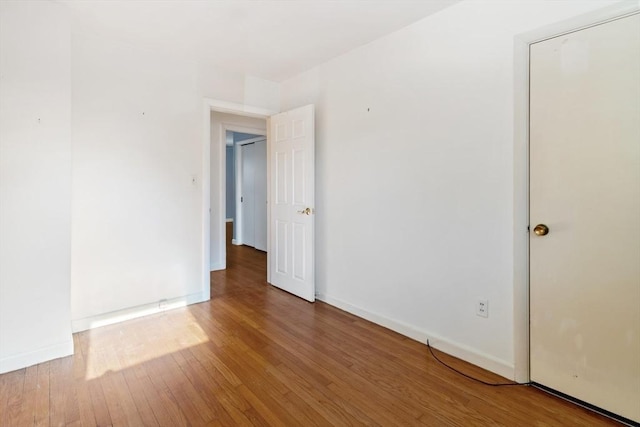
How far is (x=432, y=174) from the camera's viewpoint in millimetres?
2529

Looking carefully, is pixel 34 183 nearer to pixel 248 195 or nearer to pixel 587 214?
pixel 587 214

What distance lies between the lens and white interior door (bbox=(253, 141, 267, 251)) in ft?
20.7

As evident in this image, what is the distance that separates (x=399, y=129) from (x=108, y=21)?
8.38 ft

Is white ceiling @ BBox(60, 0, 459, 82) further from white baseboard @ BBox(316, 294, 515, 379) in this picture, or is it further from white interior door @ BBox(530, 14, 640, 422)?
white baseboard @ BBox(316, 294, 515, 379)

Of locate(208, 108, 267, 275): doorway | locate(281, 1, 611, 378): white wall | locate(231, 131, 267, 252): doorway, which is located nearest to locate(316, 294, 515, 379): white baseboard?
locate(281, 1, 611, 378): white wall

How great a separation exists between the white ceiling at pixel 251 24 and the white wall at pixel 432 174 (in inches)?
8.6

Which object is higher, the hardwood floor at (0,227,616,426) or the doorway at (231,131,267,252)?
the doorway at (231,131,267,252)

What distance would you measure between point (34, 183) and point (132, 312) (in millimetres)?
1445

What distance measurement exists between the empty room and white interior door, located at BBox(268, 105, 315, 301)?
0.06 metres

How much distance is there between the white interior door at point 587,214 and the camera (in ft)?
5.59

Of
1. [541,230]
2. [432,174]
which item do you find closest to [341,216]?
[432,174]

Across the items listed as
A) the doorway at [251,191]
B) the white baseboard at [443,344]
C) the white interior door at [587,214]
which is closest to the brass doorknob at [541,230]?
Answer: the white interior door at [587,214]

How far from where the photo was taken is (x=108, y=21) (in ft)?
8.65

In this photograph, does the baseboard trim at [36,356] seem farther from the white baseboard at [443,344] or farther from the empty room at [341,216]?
the white baseboard at [443,344]
